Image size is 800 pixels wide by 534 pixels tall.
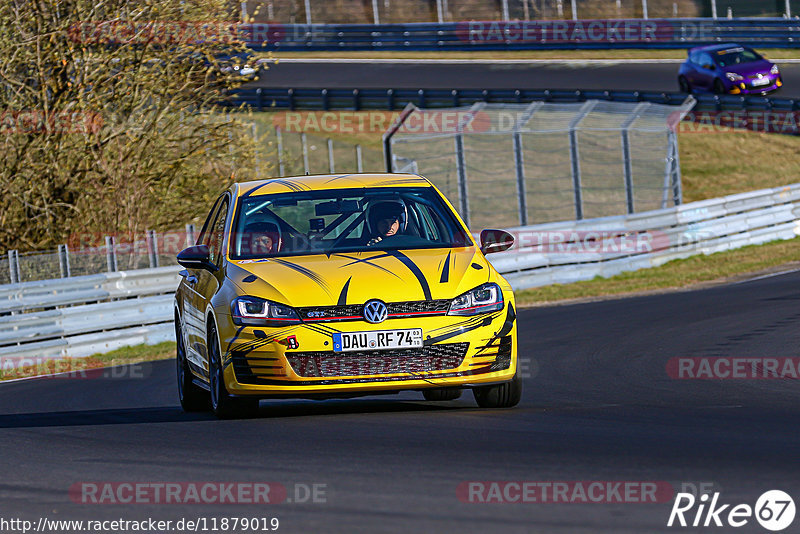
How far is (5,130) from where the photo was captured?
2003cm

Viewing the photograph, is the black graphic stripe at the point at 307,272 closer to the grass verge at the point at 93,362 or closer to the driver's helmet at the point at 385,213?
the driver's helmet at the point at 385,213

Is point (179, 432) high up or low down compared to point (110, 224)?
up

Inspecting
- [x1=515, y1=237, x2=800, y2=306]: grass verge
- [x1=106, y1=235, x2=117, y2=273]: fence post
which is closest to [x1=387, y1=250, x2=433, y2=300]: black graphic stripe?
[x1=106, y1=235, x2=117, y2=273]: fence post

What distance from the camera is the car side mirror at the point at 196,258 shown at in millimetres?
9273

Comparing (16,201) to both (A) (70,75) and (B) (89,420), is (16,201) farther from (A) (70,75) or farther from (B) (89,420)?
(B) (89,420)

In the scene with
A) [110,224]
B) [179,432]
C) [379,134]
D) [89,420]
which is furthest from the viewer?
[379,134]

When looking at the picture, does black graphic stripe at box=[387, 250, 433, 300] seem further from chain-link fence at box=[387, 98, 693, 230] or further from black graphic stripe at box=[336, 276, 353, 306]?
chain-link fence at box=[387, 98, 693, 230]

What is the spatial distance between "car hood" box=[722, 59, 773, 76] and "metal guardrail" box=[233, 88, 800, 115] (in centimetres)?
143

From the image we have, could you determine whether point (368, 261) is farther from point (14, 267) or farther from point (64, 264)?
point (64, 264)

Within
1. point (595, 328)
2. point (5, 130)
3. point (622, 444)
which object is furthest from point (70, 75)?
point (622, 444)

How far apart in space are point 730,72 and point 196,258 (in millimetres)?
30180

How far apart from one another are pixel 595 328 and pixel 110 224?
9.34m

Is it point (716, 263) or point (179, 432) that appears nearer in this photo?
point (179, 432)

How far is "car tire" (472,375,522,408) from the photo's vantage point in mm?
8656
